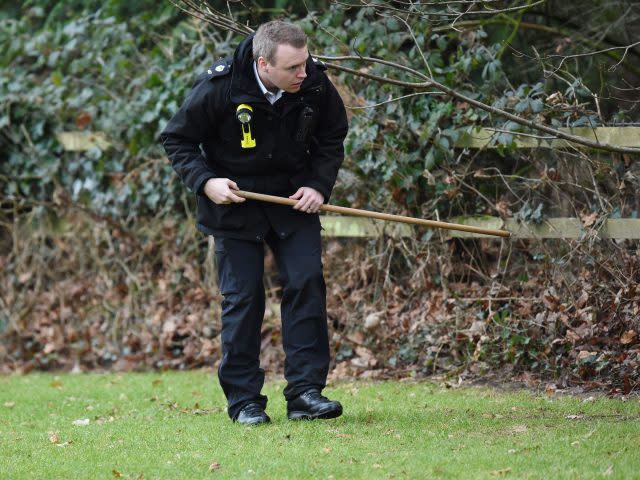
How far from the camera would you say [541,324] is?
6.11 meters

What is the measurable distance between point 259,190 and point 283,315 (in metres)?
0.65

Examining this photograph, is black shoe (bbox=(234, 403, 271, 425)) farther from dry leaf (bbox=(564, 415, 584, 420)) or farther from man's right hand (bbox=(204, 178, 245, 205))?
dry leaf (bbox=(564, 415, 584, 420))

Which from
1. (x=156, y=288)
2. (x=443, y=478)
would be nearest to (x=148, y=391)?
(x=156, y=288)

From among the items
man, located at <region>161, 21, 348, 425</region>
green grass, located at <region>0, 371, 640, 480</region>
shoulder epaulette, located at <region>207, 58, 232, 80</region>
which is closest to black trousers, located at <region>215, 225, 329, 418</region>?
man, located at <region>161, 21, 348, 425</region>

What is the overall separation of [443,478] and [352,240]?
3.65 meters

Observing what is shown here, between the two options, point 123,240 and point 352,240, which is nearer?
point 352,240

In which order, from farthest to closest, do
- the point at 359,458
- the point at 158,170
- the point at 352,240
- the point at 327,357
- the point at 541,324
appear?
the point at 158,170 → the point at 352,240 → the point at 541,324 → the point at 327,357 → the point at 359,458

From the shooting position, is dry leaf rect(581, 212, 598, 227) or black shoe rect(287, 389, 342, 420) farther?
dry leaf rect(581, 212, 598, 227)

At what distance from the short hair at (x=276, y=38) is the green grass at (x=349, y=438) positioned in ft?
5.84

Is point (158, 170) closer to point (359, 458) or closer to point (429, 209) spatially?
point (429, 209)

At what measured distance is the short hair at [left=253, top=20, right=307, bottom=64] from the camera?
475 cm

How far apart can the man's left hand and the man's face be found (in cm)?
50

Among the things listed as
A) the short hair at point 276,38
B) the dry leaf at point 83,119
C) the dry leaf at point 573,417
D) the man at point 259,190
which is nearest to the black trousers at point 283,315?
the man at point 259,190

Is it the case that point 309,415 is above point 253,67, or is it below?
below
